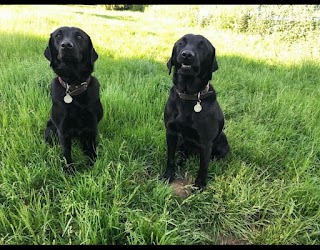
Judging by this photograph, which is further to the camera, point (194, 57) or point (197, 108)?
point (197, 108)

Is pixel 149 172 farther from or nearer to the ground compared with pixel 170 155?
nearer to the ground

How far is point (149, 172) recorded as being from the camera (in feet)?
9.48

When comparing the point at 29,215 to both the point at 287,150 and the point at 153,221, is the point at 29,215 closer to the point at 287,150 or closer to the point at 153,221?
the point at 153,221

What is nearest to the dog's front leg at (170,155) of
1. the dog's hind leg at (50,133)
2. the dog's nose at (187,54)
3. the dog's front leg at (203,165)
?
the dog's front leg at (203,165)

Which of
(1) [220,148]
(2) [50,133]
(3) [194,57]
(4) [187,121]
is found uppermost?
(3) [194,57]

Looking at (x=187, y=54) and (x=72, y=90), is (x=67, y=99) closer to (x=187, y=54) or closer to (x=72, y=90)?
(x=72, y=90)

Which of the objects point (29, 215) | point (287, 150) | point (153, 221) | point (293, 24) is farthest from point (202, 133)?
→ point (293, 24)

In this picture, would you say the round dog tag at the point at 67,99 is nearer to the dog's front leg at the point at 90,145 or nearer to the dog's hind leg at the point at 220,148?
the dog's front leg at the point at 90,145

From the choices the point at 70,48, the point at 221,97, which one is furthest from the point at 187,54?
the point at 221,97

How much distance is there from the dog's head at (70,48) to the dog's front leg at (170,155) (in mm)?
945

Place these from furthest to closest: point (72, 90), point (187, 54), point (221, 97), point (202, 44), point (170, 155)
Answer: point (221, 97), point (170, 155), point (72, 90), point (202, 44), point (187, 54)

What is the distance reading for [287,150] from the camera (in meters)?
3.17

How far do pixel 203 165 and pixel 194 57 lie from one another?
91 centimetres

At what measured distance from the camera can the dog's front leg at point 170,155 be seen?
2.77 metres
